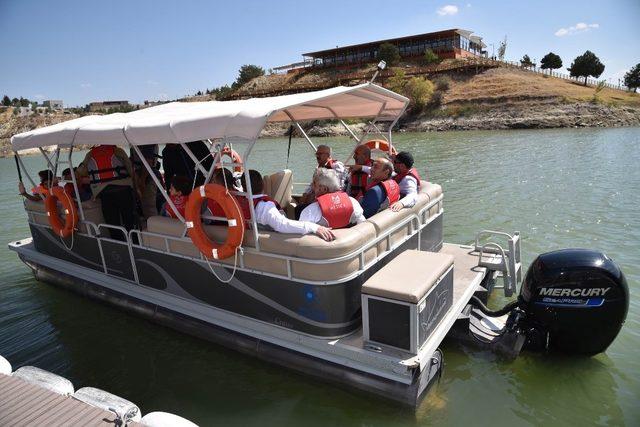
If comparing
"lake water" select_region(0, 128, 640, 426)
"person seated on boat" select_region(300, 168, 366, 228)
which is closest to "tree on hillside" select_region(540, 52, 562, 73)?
"lake water" select_region(0, 128, 640, 426)

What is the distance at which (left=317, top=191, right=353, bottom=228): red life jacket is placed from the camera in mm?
3635

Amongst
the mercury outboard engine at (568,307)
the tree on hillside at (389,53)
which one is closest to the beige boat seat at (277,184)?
the mercury outboard engine at (568,307)

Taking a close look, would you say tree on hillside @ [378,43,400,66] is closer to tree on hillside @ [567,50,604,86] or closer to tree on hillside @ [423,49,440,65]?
tree on hillside @ [423,49,440,65]

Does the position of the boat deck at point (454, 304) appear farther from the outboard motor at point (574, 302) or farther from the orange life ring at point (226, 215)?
the orange life ring at point (226, 215)

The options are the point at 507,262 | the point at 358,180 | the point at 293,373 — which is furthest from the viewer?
the point at 358,180

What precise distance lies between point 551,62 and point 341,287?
67591 millimetres

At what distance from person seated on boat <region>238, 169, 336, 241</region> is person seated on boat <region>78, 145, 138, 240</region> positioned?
2.25 meters

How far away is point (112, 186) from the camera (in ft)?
17.5

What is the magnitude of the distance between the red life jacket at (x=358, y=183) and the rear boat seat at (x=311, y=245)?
1096 mm

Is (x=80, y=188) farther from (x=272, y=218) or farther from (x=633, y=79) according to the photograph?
(x=633, y=79)

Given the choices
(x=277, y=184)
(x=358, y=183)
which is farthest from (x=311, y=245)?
(x=358, y=183)

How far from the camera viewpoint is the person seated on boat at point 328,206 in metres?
3.65

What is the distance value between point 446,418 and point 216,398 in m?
2.04

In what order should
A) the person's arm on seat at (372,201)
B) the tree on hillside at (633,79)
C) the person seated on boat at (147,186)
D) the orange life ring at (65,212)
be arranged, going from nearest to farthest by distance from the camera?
1. the person's arm on seat at (372,201)
2. the orange life ring at (65,212)
3. the person seated on boat at (147,186)
4. the tree on hillside at (633,79)
